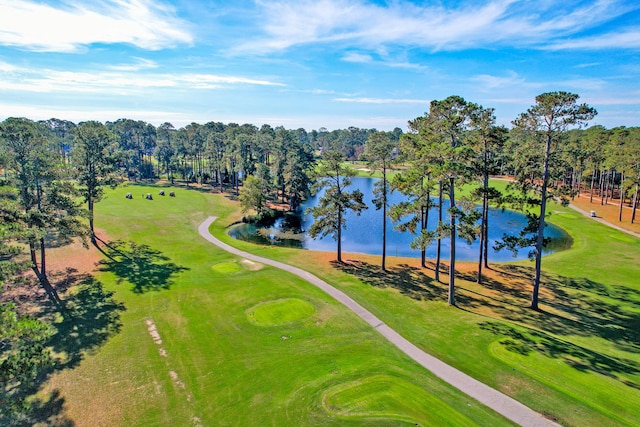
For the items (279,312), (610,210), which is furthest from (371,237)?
(610,210)

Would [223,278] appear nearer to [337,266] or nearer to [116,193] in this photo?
[337,266]

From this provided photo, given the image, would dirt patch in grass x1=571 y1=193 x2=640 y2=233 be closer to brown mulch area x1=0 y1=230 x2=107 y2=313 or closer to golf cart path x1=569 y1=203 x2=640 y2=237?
golf cart path x1=569 y1=203 x2=640 y2=237

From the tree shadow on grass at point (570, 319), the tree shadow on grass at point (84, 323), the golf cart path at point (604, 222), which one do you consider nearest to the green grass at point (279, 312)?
the tree shadow on grass at point (84, 323)

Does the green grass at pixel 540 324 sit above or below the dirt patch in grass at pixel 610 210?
below

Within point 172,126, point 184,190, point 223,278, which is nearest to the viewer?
point 223,278

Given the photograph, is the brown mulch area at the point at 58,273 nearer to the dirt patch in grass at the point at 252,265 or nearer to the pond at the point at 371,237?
the dirt patch in grass at the point at 252,265

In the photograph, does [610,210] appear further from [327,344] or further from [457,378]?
[327,344]

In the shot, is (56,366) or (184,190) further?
(184,190)

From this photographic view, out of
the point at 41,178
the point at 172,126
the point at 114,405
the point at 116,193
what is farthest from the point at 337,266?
the point at 172,126
